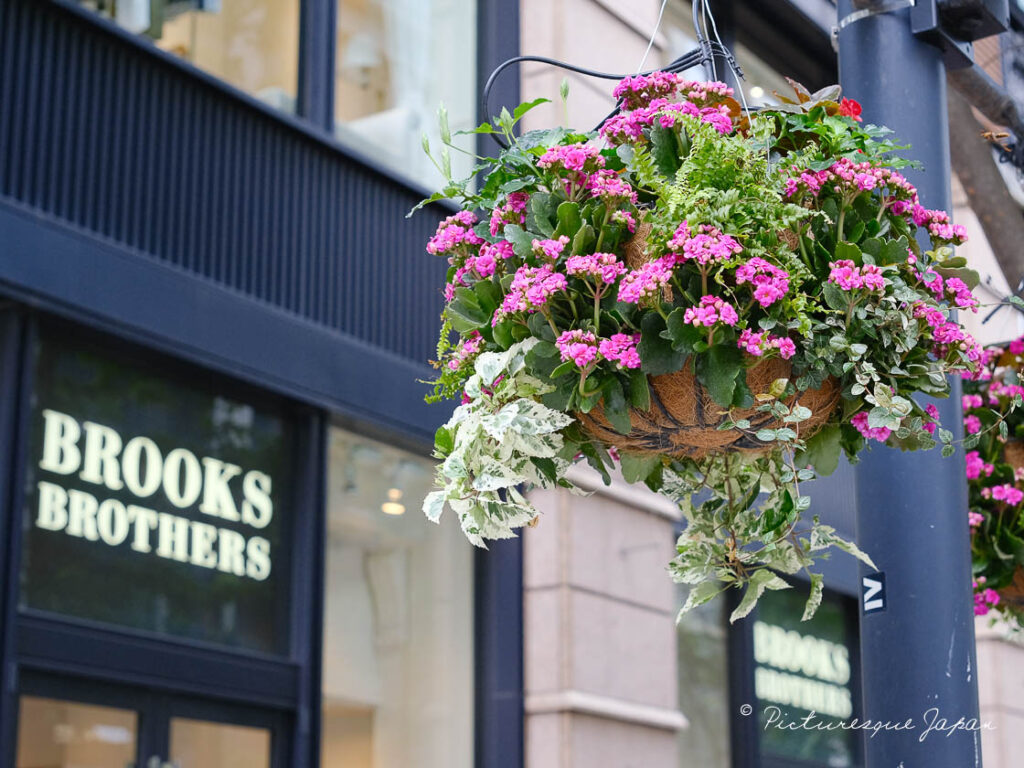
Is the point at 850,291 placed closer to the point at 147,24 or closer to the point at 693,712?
the point at 147,24

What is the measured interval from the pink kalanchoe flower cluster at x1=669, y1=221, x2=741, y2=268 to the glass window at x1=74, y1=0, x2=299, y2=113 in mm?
4629

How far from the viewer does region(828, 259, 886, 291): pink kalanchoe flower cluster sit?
8.45 feet

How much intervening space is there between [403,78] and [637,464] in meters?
5.60

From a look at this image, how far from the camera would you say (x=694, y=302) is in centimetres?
253

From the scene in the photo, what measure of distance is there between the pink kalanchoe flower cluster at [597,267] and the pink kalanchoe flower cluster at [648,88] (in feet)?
1.36

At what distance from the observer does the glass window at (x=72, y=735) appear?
5629mm

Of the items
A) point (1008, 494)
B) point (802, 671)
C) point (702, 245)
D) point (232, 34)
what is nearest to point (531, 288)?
point (702, 245)

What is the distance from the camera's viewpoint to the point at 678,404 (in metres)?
2.62

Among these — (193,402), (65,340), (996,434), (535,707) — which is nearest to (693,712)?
(535,707)

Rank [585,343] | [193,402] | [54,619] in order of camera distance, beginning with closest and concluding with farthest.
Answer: [585,343] < [54,619] < [193,402]

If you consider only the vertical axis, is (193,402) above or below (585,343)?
above

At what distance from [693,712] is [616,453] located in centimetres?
663

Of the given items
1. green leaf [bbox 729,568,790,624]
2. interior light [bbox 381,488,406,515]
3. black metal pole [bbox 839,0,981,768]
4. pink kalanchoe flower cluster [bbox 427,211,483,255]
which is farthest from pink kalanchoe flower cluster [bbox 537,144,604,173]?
interior light [bbox 381,488,406,515]

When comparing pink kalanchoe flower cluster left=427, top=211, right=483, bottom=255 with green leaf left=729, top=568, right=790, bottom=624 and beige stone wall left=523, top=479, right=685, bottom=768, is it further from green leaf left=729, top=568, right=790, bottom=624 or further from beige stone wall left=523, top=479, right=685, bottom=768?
beige stone wall left=523, top=479, right=685, bottom=768
